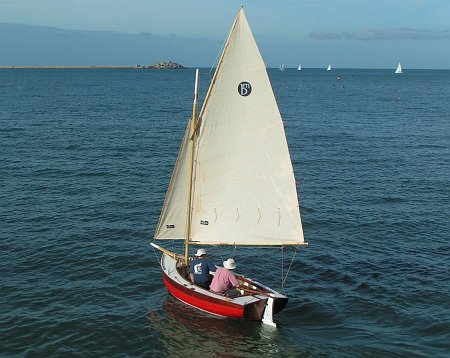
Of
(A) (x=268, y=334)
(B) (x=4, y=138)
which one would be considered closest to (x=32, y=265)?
(A) (x=268, y=334)

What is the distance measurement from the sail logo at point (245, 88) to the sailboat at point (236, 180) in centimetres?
5

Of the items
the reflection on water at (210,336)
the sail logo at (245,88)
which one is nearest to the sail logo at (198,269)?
the reflection on water at (210,336)

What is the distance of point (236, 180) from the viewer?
975 inches

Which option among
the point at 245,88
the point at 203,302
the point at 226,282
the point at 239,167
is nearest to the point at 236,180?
the point at 239,167

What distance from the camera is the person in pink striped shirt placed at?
2411 cm

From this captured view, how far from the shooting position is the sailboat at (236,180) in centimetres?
2306

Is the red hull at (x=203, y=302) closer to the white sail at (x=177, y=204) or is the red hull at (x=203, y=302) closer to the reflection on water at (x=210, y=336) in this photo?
the reflection on water at (x=210, y=336)

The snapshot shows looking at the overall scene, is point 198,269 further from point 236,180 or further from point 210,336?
point 236,180

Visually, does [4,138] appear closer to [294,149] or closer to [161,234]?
[294,149]

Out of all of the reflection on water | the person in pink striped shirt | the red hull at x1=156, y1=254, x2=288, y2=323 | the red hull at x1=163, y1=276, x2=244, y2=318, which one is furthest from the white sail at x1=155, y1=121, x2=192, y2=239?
the reflection on water

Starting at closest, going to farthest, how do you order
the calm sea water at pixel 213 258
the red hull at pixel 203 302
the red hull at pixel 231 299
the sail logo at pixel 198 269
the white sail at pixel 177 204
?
the red hull at pixel 231 299 < the calm sea water at pixel 213 258 < the red hull at pixel 203 302 < the sail logo at pixel 198 269 < the white sail at pixel 177 204

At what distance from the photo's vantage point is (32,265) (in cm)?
3089

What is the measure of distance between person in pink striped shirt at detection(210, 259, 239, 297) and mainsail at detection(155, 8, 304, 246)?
5.53 feet

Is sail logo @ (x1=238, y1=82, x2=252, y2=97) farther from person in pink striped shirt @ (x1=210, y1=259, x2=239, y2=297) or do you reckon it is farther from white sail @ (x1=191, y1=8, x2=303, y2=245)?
person in pink striped shirt @ (x1=210, y1=259, x2=239, y2=297)
